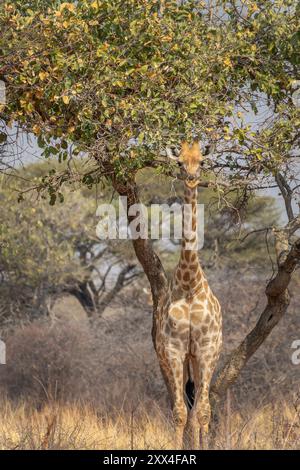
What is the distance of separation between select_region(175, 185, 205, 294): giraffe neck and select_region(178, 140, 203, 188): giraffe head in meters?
0.12

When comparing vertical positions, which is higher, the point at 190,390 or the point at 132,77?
the point at 132,77

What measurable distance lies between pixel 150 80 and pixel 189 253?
1.65 m

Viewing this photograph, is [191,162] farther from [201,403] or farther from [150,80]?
[201,403]

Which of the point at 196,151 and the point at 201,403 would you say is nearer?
the point at 196,151

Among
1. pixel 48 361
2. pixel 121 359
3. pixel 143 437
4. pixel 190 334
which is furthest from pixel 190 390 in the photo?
pixel 48 361

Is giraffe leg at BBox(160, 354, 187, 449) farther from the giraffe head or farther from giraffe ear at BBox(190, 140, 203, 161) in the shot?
giraffe ear at BBox(190, 140, 203, 161)

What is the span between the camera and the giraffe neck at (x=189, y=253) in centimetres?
870

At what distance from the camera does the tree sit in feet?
27.4

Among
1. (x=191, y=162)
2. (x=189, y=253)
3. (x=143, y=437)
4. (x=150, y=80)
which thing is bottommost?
(x=143, y=437)

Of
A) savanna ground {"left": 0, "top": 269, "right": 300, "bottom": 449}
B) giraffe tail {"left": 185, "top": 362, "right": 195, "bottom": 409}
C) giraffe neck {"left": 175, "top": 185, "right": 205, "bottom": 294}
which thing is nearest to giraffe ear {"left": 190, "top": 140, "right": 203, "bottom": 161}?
giraffe neck {"left": 175, "top": 185, "right": 205, "bottom": 294}

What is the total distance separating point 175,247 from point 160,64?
22.0 meters

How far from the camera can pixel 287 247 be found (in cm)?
1016

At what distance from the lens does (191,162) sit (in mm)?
8445

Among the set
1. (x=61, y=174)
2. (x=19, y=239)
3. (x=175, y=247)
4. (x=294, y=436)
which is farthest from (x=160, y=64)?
(x=175, y=247)
